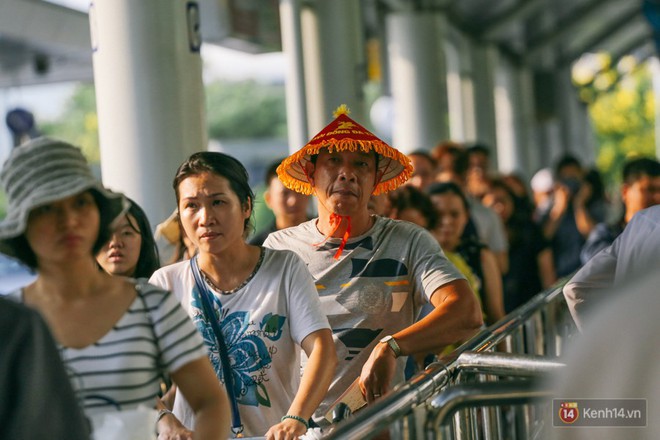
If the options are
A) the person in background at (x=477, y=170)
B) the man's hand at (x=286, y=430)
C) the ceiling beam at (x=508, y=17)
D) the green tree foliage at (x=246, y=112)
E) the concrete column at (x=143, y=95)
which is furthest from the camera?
the green tree foliage at (x=246, y=112)

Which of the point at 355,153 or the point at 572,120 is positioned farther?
the point at 572,120

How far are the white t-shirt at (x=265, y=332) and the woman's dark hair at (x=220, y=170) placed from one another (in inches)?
10.8

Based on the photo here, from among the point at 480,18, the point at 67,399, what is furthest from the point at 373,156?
the point at 480,18

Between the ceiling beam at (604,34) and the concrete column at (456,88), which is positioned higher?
the ceiling beam at (604,34)

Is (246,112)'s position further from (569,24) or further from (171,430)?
(171,430)

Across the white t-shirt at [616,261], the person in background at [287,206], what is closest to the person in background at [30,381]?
the white t-shirt at [616,261]

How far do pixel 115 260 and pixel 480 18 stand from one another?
1935 cm

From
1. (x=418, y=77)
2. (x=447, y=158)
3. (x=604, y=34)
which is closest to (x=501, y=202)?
(x=447, y=158)

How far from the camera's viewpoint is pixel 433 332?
429 cm

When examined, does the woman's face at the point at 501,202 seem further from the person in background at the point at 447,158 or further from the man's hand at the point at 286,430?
the man's hand at the point at 286,430

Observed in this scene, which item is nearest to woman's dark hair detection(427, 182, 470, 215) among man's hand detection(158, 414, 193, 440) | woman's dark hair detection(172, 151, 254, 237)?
woman's dark hair detection(172, 151, 254, 237)

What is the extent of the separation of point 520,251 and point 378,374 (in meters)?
5.99

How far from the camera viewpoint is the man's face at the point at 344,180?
14.9 feet

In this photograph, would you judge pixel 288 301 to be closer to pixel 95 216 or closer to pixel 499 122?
pixel 95 216
